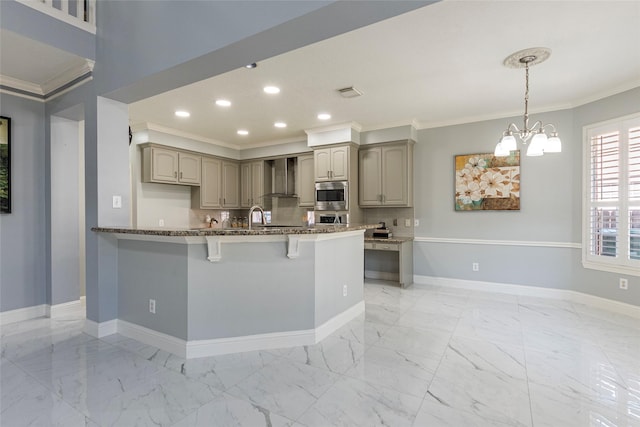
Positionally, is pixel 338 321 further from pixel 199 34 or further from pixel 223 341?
pixel 199 34

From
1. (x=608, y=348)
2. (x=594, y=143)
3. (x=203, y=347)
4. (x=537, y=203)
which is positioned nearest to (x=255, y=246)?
(x=203, y=347)

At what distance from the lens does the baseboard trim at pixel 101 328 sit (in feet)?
9.60

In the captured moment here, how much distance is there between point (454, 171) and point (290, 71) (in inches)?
116

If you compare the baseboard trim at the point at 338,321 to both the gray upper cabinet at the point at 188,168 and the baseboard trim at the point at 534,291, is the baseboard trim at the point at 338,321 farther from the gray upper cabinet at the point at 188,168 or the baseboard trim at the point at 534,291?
the gray upper cabinet at the point at 188,168

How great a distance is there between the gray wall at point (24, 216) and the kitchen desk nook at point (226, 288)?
126cm

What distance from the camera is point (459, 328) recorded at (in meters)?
3.12

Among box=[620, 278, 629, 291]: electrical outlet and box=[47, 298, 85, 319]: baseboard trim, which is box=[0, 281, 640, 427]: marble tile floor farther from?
box=[620, 278, 629, 291]: electrical outlet

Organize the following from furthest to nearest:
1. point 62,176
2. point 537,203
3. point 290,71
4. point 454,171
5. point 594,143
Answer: point 454,171, point 537,203, point 594,143, point 62,176, point 290,71

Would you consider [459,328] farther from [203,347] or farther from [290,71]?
[290,71]

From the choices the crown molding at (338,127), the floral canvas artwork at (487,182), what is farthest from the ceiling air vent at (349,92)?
the floral canvas artwork at (487,182)

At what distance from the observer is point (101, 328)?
2.93 m

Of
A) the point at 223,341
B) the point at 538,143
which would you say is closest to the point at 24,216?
the point at 223,341

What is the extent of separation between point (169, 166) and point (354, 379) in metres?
4.50

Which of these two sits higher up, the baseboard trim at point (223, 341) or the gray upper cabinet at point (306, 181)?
the gray upper cabinet at point (306, 181)
